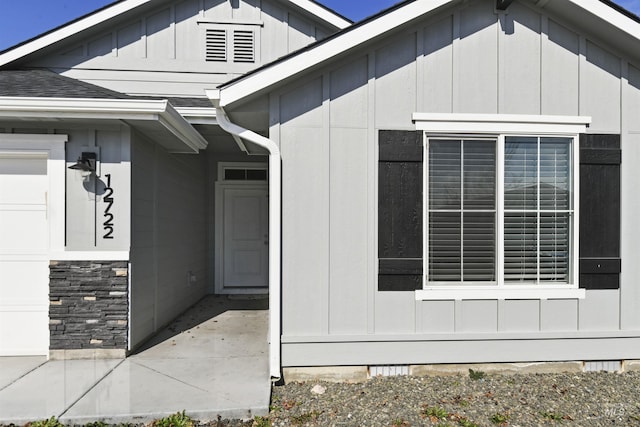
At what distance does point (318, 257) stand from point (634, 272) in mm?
3252

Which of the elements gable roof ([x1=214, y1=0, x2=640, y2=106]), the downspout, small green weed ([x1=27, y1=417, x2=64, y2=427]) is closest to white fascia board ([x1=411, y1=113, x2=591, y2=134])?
gable roof ([x1=214, y1=0, x2=640, y2=106])

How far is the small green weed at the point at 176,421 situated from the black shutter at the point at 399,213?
1970 millimetres

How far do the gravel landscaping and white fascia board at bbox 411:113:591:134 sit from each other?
2.45m

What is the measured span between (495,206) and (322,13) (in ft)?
15.0

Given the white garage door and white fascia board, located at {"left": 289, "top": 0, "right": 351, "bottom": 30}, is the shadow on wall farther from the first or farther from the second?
white fascia board, located at {"left": 289, "top": 0, "right": 351, "bottom": 30}

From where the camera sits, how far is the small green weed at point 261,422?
280cm

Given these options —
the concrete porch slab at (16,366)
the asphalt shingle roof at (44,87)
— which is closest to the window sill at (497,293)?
the asphalt shingle roof at (44,87)

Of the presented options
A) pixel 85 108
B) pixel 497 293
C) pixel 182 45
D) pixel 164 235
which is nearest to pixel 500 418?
pixel 497 293

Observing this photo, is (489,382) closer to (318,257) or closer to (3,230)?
(318,257)

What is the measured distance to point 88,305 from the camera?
12.9ft

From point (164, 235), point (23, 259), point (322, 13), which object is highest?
point (322, 13)

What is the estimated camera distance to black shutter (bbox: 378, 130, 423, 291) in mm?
3605

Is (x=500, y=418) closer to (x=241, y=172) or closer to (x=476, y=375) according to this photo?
(x=476, y=375)

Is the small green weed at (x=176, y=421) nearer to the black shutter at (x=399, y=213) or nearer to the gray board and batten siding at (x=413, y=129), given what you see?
the gray board and batten siding at (x=413, y=129)
